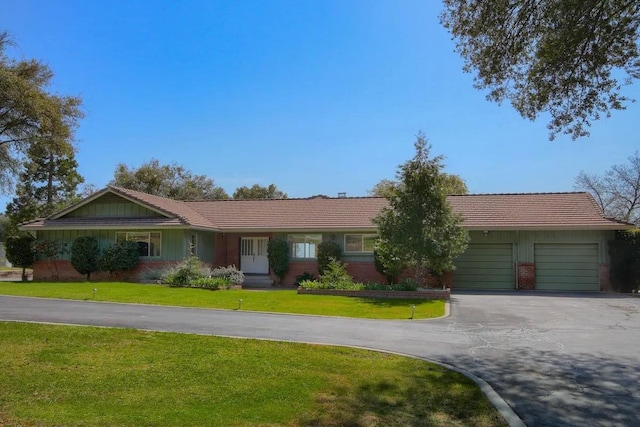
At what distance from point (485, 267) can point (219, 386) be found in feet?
66.0

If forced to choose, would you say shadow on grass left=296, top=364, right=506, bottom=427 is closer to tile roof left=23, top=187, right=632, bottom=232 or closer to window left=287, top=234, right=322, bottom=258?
tile roof left=23, top=187, right=632, bottom=232

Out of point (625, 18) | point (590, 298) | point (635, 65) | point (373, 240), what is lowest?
point (590, 298)

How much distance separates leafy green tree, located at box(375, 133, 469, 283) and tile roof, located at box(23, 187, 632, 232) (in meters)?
4.49

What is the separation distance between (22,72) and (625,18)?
13534 mm

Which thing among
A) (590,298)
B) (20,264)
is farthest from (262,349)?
(20,264)

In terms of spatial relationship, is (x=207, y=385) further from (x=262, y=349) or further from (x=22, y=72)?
(x=22, y=72)

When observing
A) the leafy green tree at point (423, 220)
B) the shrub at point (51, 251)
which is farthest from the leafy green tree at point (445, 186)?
the shrub at point (51, 251)

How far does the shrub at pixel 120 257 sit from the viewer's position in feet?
81.7

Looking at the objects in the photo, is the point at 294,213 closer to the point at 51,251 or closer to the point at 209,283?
the point at 209,283

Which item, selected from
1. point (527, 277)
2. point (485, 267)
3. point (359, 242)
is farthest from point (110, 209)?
point (527, 277)

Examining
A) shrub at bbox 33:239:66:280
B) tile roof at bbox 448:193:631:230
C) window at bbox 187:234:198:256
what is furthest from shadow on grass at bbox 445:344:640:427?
shrub at bbox 33:239:66:280

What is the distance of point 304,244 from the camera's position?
2670cm

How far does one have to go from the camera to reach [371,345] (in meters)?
9.90

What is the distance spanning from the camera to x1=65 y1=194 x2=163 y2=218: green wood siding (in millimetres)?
26219
